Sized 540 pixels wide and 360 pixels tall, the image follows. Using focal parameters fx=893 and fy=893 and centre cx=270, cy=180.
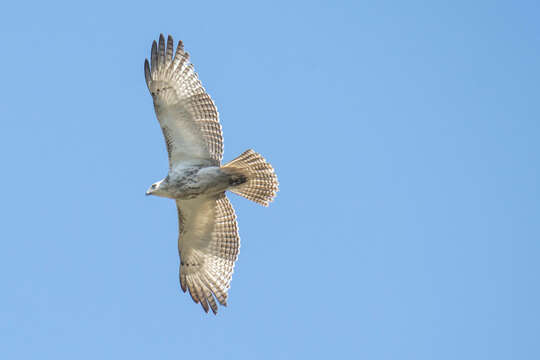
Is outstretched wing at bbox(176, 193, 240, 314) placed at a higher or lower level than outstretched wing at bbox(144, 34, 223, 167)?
lower

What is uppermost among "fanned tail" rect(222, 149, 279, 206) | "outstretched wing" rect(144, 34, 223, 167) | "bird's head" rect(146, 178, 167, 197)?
"outstretched wing" rect(144, 34, 223, 167)

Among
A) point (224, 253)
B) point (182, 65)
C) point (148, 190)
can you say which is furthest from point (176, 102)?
point (224, 253)

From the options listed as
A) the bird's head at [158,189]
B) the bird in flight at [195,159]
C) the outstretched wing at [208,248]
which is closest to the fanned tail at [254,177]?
the bird in flight at [195,159]

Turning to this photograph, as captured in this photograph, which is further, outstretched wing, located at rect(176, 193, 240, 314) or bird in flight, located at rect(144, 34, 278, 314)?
outstretched wing, located at rect(176, 193, 240, 314)

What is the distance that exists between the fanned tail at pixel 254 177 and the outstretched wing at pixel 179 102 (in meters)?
0.53

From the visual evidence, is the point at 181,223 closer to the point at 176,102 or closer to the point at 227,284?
the point at 227,284

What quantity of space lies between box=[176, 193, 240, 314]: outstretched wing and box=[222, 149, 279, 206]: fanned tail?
484 mm

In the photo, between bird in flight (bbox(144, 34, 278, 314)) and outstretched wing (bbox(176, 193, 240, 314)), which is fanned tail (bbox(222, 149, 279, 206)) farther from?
outstretched wing (bbox(176, 193, 240, 314))

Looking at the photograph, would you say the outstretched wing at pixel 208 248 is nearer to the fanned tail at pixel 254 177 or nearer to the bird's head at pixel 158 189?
the fanned tail at pixel 254 177

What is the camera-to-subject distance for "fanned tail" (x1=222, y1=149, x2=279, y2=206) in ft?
46.2

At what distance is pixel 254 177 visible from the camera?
46.9 feet

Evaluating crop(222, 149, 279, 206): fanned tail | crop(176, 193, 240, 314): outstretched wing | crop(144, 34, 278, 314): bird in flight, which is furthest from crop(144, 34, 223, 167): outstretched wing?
crop(176, 193, 240, 314): outstretched wing

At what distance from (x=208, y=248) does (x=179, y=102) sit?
2696 mm

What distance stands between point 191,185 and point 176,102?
1.32m
